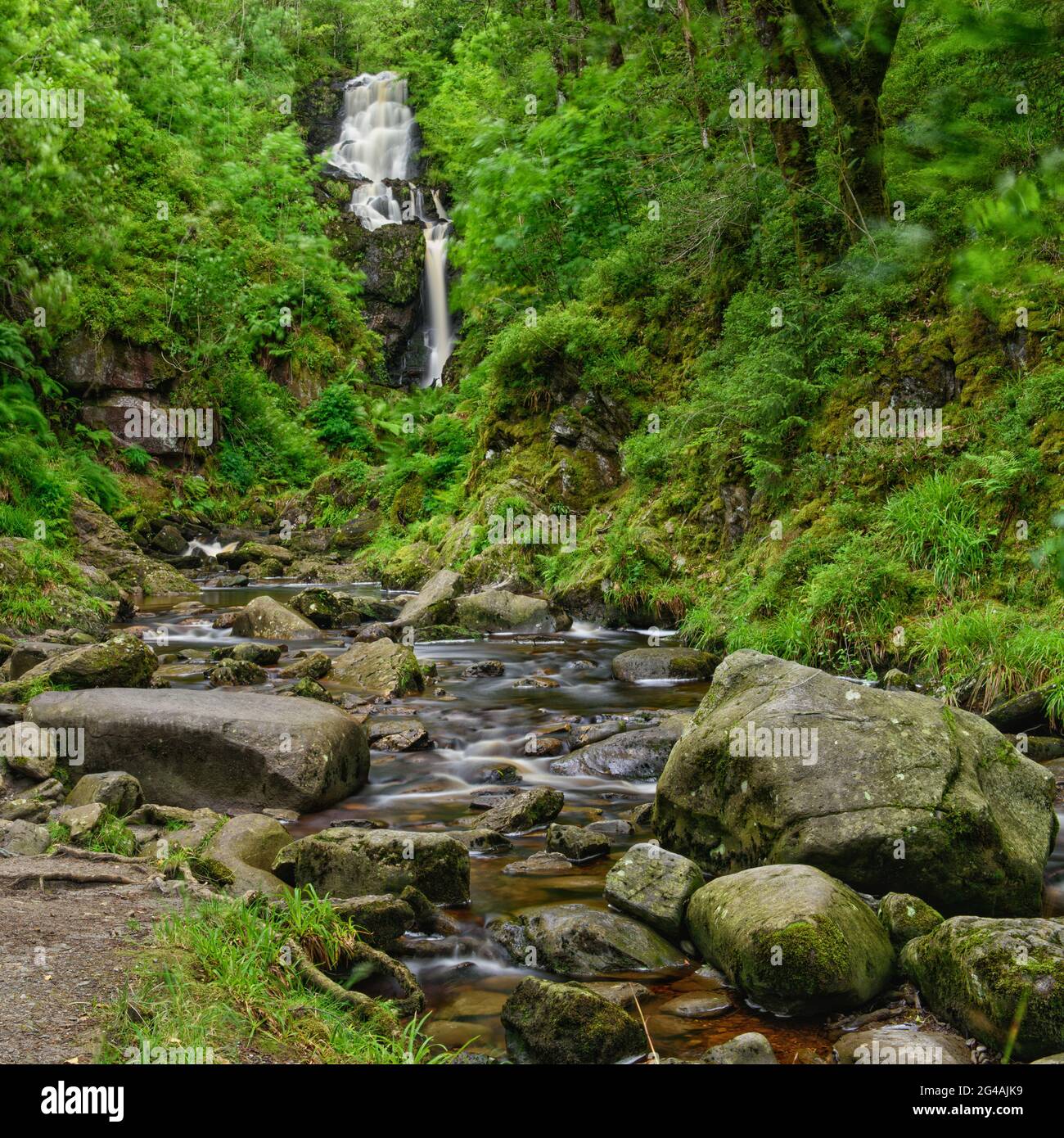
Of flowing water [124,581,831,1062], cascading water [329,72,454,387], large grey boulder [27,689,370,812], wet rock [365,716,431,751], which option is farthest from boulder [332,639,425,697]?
cascading water [329,72,454,387]

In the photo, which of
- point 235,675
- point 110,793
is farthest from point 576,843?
point 235,675

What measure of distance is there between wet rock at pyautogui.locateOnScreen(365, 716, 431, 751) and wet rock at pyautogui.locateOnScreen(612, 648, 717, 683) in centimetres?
292

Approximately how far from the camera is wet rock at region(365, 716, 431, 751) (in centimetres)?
833

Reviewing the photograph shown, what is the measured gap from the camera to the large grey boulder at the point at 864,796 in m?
4.93

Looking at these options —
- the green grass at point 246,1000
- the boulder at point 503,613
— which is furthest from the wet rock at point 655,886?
the boulder at point 503,613

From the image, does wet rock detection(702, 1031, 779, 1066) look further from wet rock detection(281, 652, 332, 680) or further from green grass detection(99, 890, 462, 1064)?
wet rock detection(281, 652, 332, 680)

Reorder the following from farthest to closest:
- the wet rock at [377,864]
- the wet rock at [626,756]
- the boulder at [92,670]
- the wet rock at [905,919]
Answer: the boulder at [92,670]
the wet rock at [626,756]
the wet rock at [377,864]
the wet rock at [905,919]

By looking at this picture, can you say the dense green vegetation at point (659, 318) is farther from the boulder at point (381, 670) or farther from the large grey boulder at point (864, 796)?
the boulder at point (381, 670)

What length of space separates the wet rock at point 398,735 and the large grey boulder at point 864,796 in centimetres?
300

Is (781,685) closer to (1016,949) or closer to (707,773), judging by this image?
(707,773)

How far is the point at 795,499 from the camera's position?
11.4m

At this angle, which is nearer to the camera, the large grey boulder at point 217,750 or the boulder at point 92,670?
the large grey boulder at point 217,750

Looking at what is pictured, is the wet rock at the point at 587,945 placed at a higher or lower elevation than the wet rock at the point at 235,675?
lower

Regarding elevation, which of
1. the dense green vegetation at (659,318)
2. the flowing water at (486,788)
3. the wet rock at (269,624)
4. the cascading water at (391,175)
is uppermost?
the cascading water at (391,175)
